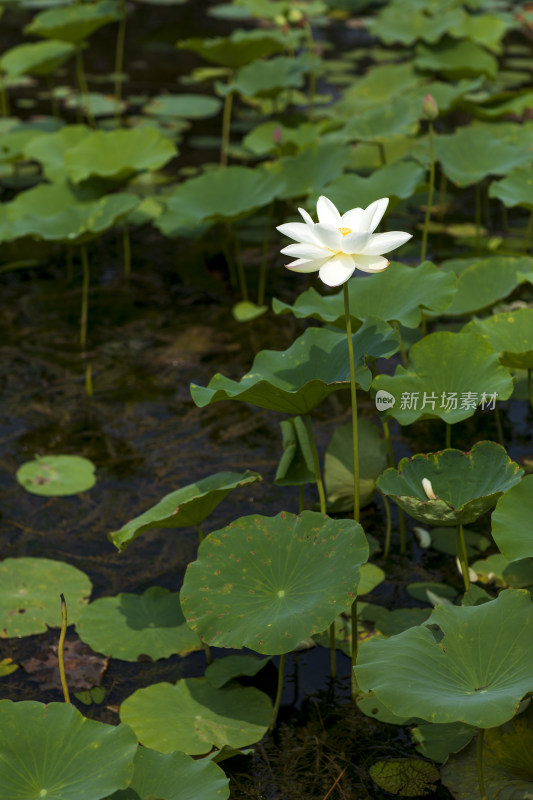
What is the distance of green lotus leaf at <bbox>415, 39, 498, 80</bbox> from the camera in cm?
453

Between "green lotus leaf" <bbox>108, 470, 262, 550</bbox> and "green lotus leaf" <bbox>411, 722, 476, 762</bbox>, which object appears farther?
"green lotus leaf" <bbox>108, 470, 262, 550</bbox>

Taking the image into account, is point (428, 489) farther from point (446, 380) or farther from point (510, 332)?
point (510, 332)

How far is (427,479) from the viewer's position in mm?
1844

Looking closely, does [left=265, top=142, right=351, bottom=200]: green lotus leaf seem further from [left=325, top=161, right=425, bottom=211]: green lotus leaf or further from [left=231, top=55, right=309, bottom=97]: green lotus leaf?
[left=231, top=55, right=309, bottom=97]: green lotus leaf

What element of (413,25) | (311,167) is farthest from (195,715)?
(413,25)

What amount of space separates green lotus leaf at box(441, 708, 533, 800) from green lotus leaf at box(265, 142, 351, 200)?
88.7 inches

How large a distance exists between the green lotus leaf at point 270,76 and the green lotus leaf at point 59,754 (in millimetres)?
3458

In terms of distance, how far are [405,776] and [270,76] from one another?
142 inches

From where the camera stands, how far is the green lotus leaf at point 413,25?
4.70 metres

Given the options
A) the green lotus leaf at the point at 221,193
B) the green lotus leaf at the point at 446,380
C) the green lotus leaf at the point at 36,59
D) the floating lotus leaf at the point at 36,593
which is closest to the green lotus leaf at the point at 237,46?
the green lotus leaf at the point at 36,59

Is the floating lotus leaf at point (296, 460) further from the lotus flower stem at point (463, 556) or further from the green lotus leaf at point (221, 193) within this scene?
the green lotus leaf at point (221, 193)

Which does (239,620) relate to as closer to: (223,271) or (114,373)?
(114,373)

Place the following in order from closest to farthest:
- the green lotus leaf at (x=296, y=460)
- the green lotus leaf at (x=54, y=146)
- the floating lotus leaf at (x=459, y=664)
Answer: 1. the floating lotus leaf at (x=459, y=664)
2. the green lotus leaf at (x=296, y=460)
3. the green lotus leaf at (x=54, y=146)

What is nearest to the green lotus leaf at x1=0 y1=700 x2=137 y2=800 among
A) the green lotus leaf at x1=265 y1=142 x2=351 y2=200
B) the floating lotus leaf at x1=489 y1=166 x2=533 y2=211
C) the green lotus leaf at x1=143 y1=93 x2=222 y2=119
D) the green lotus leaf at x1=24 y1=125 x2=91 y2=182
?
the floating lotus leaf at x1=489 y1=166 x2=533 y2=211
